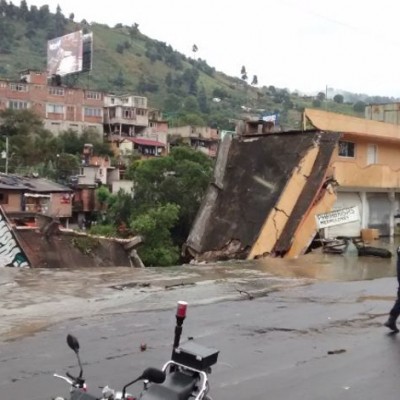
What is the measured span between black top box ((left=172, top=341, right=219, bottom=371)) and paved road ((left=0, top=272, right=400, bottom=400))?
2.24 meters

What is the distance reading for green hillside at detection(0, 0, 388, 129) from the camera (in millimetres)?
133750

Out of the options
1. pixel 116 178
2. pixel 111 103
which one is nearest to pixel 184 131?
pixel 111 103

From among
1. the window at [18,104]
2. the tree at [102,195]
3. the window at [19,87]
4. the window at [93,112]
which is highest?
the window at [19,87]

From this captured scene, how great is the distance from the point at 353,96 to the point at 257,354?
557 feet

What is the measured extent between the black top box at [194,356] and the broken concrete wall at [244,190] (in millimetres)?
18747

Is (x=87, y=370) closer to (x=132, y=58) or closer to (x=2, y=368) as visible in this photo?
(x=2, y=368)

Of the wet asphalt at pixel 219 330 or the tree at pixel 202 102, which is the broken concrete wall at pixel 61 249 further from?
the tree at pixel 202 102

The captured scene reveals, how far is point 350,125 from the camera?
28.4 metres

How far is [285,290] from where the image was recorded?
13570mm

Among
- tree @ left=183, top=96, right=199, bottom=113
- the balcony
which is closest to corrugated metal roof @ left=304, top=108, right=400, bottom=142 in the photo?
the balcony

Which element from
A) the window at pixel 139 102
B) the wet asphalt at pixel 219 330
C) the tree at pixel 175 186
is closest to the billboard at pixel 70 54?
the window at pixel 139 102

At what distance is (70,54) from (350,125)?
6501cm

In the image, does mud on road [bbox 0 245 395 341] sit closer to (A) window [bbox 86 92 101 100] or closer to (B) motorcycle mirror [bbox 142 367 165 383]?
(B) motorcycle mirror [bbox 142 367 165 383]

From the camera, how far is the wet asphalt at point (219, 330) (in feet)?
21.6
